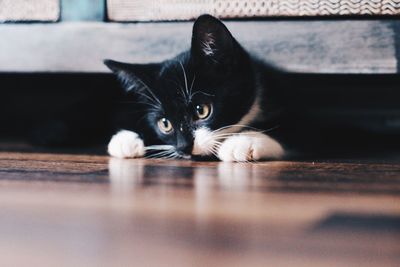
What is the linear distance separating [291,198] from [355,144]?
0.89m

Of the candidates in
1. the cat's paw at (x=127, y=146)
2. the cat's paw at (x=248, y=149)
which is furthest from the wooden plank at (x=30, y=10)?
the cat's paw at (x=248, y=149)

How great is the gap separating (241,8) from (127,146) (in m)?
0.46

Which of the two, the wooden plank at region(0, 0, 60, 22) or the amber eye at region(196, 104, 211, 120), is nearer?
the amber eye at region(196, 104, 211, 120)

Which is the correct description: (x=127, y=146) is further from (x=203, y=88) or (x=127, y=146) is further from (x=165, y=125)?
(x=203, y=88)

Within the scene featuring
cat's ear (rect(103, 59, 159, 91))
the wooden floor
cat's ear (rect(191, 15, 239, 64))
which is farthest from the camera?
cat's ear (rect(103, 59, 159, 91))

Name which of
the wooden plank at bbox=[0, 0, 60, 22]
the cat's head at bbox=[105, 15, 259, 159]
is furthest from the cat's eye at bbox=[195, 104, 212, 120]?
the wooden plank at bbox=[0, 0, 60, 22]

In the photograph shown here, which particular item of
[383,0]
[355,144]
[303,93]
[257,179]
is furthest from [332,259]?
[303,93]

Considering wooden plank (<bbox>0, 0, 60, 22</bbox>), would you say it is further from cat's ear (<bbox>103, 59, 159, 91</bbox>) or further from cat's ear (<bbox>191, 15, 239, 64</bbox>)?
cat's ear (<bbox>191, 15, 239, 64</bbox>)

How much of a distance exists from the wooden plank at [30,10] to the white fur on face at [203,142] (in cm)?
52

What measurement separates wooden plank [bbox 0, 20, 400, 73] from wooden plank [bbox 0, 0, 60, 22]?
2cm

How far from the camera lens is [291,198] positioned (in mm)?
723

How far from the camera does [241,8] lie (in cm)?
126

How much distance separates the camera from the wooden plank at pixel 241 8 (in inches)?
47.0

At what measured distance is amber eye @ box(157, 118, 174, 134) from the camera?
1294mm
